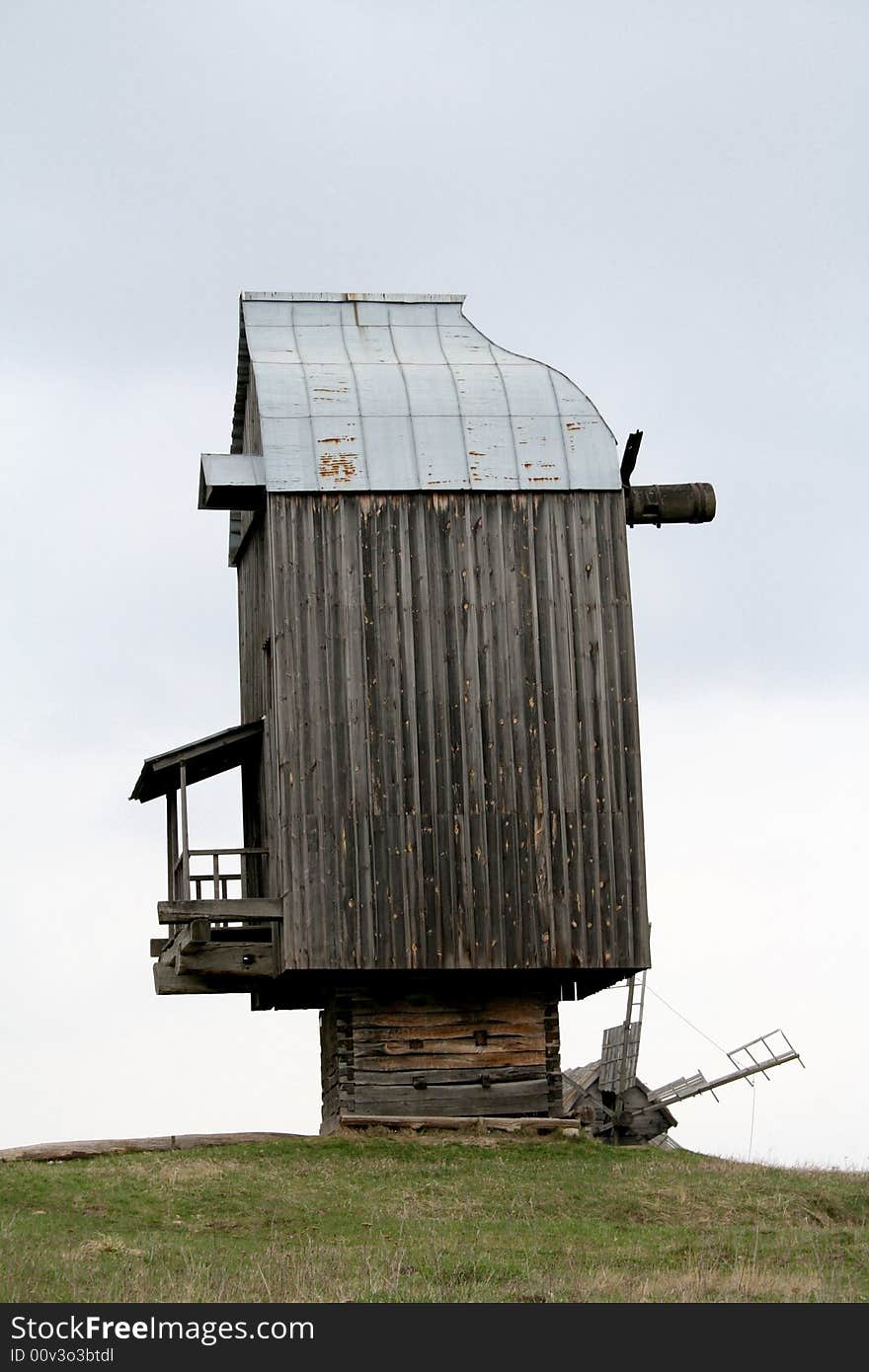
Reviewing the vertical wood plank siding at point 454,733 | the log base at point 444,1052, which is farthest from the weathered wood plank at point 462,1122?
the vertical wood plank siding at point 454,733

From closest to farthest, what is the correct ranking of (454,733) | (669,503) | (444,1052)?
1. (454,733)
2. (444,1052)
3. (669,503)

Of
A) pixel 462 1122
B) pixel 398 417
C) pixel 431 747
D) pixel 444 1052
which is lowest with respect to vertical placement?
pixel 462 1122

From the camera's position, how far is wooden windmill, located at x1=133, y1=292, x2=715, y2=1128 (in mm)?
25688

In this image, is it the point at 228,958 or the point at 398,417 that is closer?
the point at 228,958

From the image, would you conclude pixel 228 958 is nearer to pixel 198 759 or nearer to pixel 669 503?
pixel 198 759

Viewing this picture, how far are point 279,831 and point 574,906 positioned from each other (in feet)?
13.1

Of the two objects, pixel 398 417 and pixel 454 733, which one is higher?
pixel 398 417

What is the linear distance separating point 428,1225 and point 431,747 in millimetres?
7285

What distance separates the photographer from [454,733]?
85.7 feet

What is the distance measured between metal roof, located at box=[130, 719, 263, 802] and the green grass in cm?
502

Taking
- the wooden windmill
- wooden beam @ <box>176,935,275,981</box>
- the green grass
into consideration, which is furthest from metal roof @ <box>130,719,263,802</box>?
the green grass

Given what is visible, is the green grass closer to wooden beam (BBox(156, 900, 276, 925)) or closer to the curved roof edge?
wooden beam (BBox(156, 900, 276, 925))

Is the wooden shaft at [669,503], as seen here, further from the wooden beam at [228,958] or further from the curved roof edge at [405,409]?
the wooden beam at [228,958]

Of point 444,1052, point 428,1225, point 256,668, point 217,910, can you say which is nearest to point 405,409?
point 256,668
